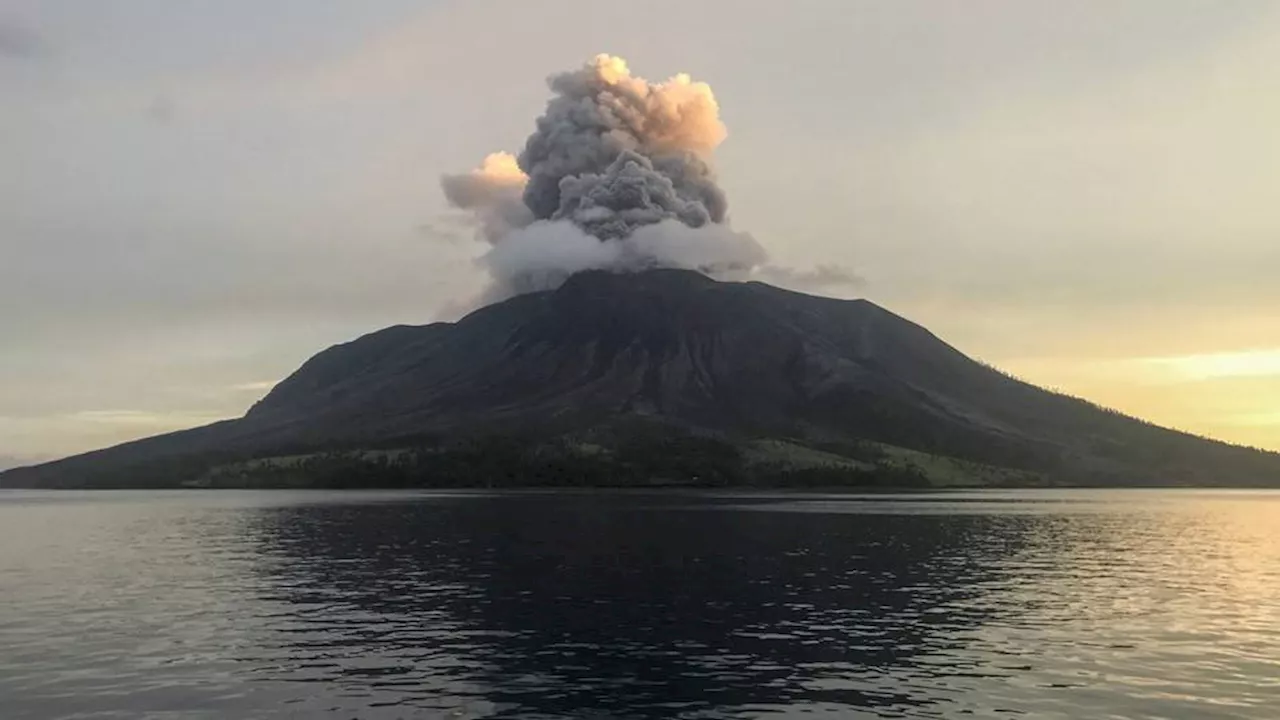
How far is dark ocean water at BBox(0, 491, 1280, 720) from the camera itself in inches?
1537

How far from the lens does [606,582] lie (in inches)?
2864

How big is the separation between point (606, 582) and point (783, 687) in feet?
108

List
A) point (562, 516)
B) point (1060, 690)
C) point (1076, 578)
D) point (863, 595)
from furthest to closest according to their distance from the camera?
point (562, 516) → point (1076, 578) → point (863, 595) → point (1060, 690)

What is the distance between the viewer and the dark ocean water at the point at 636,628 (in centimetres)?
3903

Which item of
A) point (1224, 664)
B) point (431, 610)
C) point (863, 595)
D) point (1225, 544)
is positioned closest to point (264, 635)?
point (431, 610)

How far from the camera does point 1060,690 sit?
40.5m

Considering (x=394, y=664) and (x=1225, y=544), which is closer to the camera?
(x=394, y=664)

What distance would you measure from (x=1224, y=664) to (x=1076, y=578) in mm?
33019

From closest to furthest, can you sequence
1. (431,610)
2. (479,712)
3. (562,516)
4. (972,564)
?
(479,712), (431,610), (972,564), (562,516)

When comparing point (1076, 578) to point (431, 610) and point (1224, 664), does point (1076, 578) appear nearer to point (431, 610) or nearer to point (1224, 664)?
point (1224, 664)

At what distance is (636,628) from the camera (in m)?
54.0

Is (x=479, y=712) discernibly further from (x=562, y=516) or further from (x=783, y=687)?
(x=562, y=516)

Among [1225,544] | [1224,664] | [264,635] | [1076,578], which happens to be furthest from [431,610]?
[1225,544]

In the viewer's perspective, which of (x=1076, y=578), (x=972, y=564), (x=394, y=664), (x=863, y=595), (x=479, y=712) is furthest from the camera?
(x=972, y=564)
